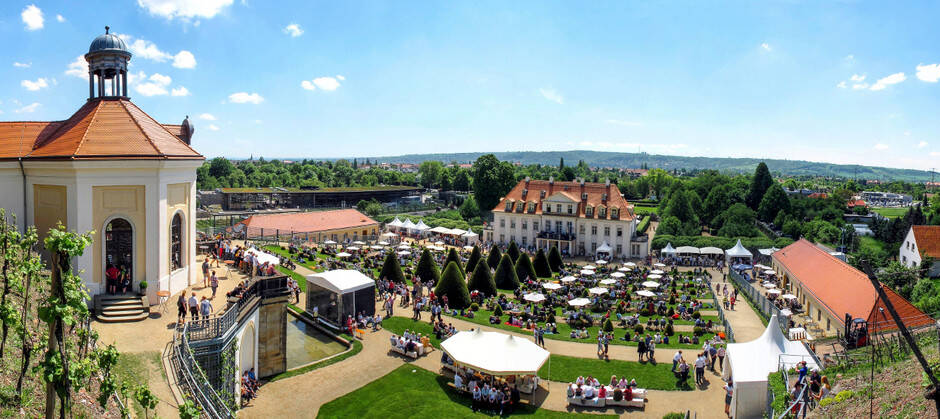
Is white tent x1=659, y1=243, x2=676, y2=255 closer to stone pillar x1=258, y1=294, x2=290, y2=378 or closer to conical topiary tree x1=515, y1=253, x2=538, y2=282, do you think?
conical topiary tree x1=515, y1=253, x2=538, y2=282

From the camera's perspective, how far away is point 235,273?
27156 millimetres

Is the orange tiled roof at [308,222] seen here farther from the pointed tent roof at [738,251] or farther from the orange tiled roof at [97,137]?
the pointed tent roof at [738,251]

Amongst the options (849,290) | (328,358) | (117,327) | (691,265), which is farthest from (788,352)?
(691,265)

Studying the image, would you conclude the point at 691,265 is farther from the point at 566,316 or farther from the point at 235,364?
the point at 235,364

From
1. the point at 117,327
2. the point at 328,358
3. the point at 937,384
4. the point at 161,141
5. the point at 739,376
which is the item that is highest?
the point at 161,141

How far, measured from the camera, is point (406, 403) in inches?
745

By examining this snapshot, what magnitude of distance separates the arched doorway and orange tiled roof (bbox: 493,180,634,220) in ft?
143

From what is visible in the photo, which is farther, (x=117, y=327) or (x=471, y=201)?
(x=471, y=201)

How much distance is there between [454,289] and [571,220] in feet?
91.4

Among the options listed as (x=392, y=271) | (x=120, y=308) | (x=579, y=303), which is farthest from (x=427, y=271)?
(x=120, y=308)

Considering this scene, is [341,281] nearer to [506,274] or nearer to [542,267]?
[506,274]

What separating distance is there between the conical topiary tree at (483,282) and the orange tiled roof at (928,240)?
3706 centimetres

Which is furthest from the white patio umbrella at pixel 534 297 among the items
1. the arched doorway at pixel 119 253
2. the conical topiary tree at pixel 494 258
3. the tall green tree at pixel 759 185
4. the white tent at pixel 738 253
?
the tall green tree at pixel 759 185

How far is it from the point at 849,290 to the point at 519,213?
3450 cm
